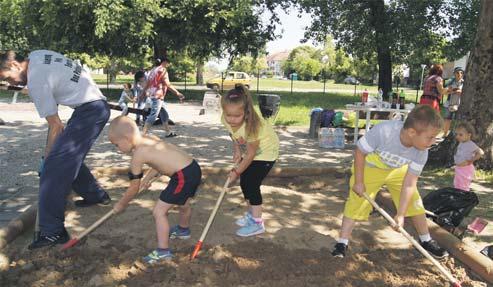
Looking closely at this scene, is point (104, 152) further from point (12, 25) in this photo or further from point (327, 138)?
point (12, 25)

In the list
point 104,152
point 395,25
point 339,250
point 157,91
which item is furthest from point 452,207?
point 395,25

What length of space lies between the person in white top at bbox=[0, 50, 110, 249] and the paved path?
88cm

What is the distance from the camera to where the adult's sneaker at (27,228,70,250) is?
3.64 meters

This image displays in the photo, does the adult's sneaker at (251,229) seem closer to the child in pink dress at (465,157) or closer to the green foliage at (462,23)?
the child in pink dress at (465,157)

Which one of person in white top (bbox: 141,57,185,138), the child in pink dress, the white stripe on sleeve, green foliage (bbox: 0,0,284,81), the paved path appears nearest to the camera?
the white stripe on sleeve

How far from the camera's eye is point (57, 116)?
11.6ft

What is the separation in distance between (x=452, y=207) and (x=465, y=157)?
106 centimetres

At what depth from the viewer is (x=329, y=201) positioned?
5.22 meters

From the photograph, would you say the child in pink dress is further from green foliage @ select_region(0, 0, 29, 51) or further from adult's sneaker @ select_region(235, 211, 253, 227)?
green foliage @ select_region(0, 0, 29, 51)

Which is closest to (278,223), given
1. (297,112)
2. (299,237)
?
(299,237)

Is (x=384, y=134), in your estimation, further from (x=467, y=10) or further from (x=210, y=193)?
(x=467, y=10)

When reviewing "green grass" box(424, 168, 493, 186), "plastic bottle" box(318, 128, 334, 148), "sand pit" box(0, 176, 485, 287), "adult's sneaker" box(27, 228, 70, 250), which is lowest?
"sand pit" box(0, 176, 485, 287)

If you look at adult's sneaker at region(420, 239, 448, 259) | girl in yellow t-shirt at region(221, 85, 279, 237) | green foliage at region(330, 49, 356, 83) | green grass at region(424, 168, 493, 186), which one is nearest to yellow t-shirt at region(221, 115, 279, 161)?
girl in yellow t-shirt at region(221, 85, 279, 237)

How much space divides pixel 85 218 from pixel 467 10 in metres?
22.2
